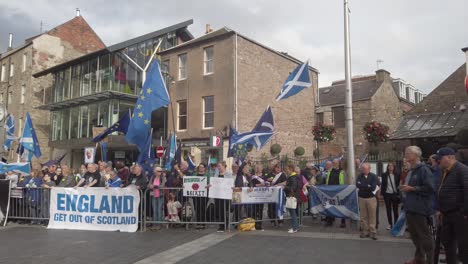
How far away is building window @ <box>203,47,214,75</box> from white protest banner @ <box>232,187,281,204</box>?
51.0 ft

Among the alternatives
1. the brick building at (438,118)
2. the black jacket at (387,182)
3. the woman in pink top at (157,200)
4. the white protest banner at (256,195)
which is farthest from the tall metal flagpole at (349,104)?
the brick building at (438,118)

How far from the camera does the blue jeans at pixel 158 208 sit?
10.4 meters

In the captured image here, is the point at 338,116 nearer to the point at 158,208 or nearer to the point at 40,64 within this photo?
the point at 158,208

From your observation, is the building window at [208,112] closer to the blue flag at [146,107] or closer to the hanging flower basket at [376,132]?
the hanging flower basket at [376,132]

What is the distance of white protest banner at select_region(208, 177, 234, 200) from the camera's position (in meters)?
10.1

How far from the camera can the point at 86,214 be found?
10.7 m

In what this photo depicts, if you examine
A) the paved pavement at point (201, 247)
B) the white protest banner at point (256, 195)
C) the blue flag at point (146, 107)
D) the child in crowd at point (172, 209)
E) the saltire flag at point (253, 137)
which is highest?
the blue flag at point (146, 107)

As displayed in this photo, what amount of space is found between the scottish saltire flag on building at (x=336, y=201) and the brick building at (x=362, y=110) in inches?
680

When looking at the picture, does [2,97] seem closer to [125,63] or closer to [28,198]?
[125,63]

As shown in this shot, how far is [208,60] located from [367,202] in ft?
59.0

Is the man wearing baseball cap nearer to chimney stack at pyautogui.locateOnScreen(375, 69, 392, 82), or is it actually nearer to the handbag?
the handbag

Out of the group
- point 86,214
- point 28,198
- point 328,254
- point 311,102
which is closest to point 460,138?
point 328,254

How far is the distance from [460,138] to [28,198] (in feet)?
47.4

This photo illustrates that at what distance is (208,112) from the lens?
976 inches
